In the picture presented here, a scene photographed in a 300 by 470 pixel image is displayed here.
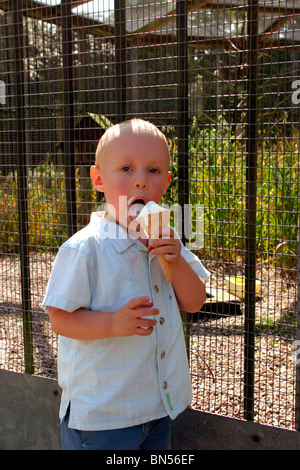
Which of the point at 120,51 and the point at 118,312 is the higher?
the point at 120,51

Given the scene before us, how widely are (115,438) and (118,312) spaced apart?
0.41m

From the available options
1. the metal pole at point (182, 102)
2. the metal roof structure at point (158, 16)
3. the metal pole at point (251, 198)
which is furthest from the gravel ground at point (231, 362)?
the metal roof structure at point (158, 16)

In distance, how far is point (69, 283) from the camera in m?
1.50

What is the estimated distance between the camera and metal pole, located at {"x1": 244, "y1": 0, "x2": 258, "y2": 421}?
2006 mm

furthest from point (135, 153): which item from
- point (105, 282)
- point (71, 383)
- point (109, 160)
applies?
point (71, 383)

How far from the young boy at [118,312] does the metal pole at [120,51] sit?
0.72m

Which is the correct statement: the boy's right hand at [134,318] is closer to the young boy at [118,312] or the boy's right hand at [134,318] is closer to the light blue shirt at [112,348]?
the young boy at [118,312]

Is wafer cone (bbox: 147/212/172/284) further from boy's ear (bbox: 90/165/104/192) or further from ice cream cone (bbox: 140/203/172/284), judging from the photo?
boy's ear (bbox: 90/165/104/192)

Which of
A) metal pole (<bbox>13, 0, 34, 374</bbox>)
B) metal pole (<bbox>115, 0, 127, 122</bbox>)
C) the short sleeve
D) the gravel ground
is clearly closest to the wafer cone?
the short sleeve

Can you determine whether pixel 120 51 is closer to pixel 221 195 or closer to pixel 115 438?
pixel 221 195

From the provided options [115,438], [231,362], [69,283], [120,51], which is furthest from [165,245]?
[231,362]

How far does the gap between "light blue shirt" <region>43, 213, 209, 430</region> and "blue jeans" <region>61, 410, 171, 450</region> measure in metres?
0.04
